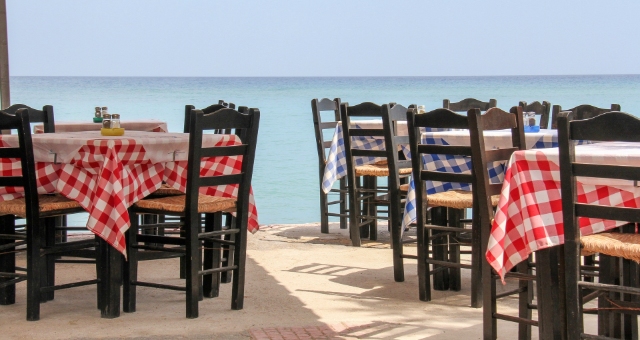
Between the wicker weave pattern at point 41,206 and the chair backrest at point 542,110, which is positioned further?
the chair backrest at point 542,110

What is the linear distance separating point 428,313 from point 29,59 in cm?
6344

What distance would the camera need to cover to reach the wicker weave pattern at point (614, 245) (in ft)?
10.2

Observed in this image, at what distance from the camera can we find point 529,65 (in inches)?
2440

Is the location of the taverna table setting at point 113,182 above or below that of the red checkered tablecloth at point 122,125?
below

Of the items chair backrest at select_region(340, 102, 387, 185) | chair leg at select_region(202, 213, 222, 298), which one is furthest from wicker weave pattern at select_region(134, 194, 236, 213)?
chair backrest at select_region(340, 102, 387, 185)

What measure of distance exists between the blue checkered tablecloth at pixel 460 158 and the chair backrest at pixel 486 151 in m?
0.51

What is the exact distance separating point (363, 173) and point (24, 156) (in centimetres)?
313

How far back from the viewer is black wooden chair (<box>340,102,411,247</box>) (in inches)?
246

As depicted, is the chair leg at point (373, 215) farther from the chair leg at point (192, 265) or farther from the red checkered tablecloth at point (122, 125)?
the chair leg at point (192, 265)

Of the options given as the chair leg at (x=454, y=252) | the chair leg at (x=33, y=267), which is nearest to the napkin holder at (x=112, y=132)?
the chair leg at (x=33, y=267)

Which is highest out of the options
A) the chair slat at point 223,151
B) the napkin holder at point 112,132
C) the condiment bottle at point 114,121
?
the condiment bottle at point 114,121

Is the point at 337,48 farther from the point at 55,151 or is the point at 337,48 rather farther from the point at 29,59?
the point at 55,151

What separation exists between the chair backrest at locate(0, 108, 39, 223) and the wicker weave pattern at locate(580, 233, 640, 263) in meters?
2.54

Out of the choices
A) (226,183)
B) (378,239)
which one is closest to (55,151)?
(226,183)
